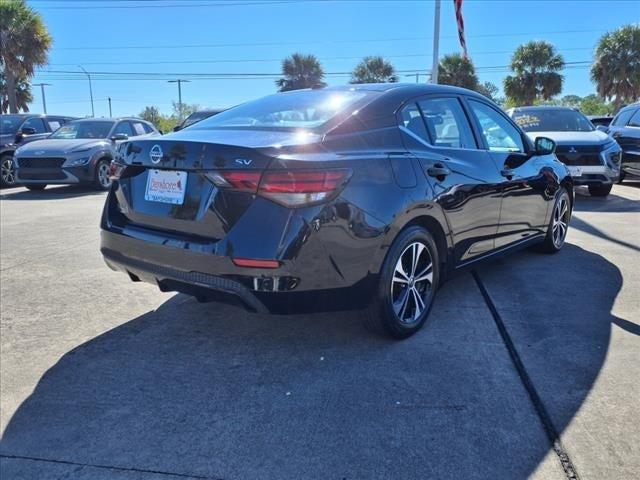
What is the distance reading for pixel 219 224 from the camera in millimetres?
2830

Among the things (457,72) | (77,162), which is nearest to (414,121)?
(77,162)

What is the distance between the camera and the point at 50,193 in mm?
11203

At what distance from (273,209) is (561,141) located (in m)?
7.87

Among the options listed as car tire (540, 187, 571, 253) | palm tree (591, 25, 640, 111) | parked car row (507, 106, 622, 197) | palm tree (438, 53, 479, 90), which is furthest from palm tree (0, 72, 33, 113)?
car tire (540, 187, 571, 253)

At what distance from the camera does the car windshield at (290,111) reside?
11.0ft

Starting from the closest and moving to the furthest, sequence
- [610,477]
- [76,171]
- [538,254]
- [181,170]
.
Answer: [610,477]
[181,170]
[538,254]
[76,171]

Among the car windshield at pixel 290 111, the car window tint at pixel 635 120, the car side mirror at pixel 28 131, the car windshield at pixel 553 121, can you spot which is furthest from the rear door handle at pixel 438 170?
the car side mirror at pixel 28 131

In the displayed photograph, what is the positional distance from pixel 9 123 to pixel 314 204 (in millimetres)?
12555

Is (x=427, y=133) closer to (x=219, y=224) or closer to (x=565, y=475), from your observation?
(x=219, y=224)

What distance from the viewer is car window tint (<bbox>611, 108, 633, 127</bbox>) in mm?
11427

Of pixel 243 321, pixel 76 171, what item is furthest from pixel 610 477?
pixel 76 171

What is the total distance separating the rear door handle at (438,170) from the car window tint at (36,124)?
12.3 meters

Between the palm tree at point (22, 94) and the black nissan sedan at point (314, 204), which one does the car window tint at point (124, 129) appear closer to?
the black nissan sedan at point (314, 204)

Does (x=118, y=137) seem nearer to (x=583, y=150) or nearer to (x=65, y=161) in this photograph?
(x=65, y=161)
